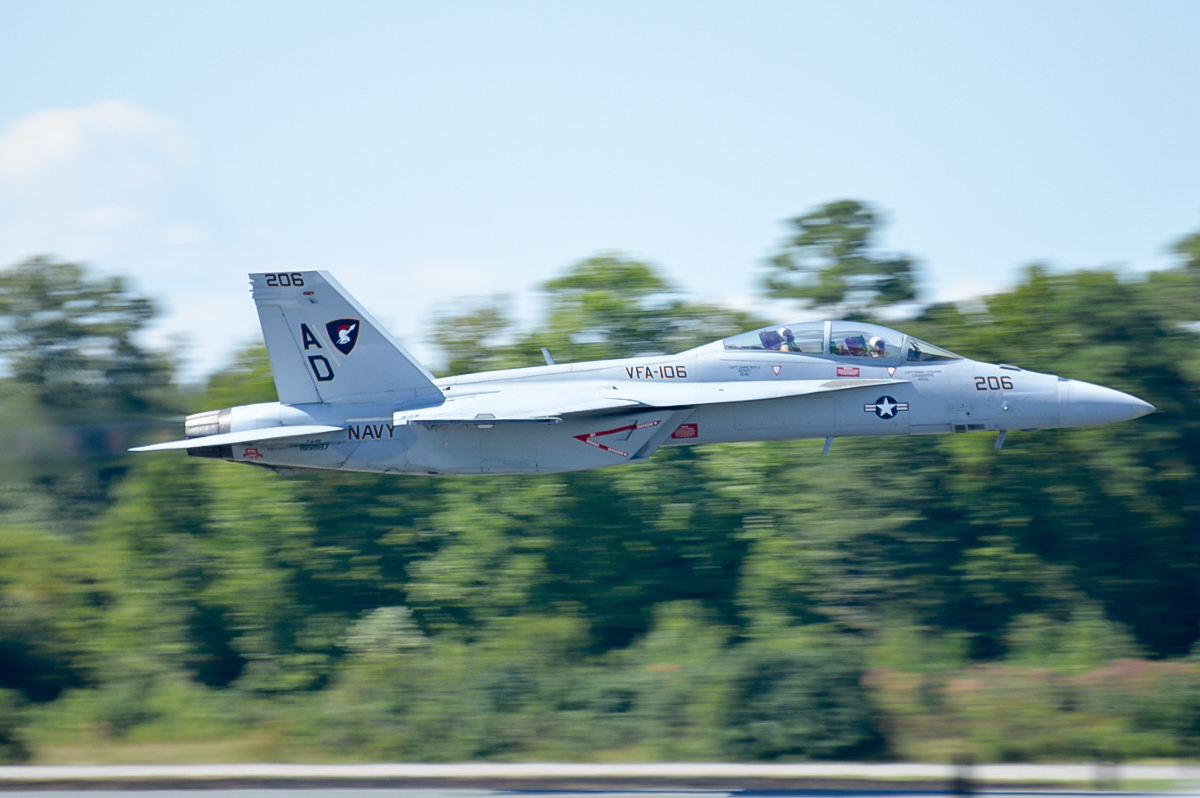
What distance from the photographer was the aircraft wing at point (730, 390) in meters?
16.3

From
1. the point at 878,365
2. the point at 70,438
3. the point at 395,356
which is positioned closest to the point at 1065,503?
the point at 878,365

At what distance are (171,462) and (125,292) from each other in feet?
32.7

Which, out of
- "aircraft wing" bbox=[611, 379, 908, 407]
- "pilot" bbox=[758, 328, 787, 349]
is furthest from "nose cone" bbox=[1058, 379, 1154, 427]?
"pilot" bbox=[758, 328, 787, 349]

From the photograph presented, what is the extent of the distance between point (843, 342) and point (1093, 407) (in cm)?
Answer: 365

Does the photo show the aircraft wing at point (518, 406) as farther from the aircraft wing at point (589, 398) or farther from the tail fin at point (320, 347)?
the tail fin at point (320, 347)

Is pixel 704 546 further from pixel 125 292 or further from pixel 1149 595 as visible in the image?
pixel 125 292

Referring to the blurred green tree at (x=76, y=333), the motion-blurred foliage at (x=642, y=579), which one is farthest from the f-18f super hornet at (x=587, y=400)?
the blurred green tree at (x=76, y=333)

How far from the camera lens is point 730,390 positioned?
16500mm

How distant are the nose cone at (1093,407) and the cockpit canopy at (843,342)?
5.42 feet

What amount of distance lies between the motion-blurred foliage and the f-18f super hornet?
7.10 metres

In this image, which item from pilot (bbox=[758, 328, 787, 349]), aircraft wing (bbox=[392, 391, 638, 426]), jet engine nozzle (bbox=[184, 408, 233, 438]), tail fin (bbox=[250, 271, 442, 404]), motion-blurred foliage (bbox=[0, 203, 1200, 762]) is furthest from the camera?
motion-blurred foliage (bbox=[0, 203, 1200, 762])

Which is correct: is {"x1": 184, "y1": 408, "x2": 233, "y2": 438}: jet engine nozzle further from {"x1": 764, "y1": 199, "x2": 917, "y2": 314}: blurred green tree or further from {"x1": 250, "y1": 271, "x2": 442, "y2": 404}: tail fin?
{"x1": 764, "y1": 199, "x2": 917, "y2": 314}: blurred green tree

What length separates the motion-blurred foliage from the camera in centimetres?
2291

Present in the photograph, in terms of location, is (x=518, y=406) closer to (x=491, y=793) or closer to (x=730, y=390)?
(x=730, y=390)
